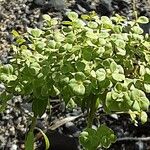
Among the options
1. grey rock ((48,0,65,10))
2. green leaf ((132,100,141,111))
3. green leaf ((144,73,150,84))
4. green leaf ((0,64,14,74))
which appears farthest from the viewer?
grey rock ((48,0,65,10))

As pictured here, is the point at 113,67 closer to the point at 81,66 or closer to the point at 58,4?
the point at 81,66

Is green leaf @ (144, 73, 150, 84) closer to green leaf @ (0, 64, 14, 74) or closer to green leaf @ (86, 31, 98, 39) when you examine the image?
green leaf @ (86, 31, 98, 39)

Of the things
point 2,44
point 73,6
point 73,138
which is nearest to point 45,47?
point 73,138

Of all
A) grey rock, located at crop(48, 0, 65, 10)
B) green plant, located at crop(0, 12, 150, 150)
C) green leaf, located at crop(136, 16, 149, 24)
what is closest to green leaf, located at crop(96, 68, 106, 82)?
green plant, located at crop(0, 12, 150, 150)

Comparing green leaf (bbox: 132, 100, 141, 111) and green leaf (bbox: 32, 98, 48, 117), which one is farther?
green leaf (bbox: 32, 98, 48, 117)

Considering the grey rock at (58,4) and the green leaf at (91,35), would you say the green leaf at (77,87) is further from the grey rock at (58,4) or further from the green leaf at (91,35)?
the grey rock at (58,4)

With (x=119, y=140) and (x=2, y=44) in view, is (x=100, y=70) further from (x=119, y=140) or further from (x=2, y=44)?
(x=2, y=44)

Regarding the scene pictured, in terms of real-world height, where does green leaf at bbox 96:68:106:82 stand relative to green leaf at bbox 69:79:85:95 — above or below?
above

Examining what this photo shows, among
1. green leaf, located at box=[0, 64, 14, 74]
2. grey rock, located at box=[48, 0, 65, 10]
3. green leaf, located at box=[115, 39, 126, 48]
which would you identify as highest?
green leaf, located at box=[115, 39, 126, 48]
